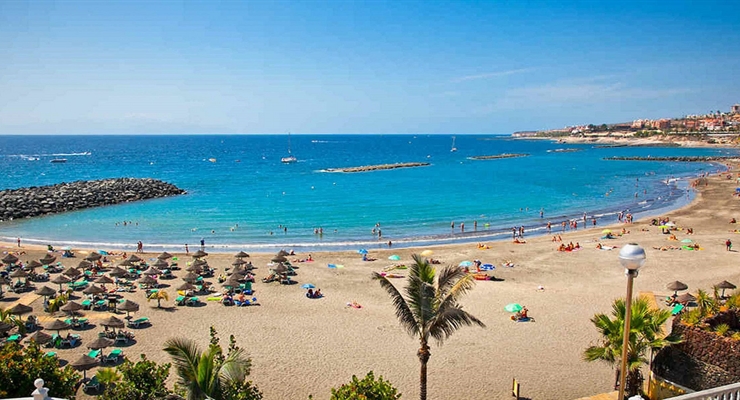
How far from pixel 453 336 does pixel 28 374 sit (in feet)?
49.7

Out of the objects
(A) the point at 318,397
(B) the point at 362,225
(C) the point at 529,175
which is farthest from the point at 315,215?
(C) the point at 529,175

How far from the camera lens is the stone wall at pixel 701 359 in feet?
35.8

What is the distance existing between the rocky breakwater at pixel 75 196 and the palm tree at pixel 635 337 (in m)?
62.7

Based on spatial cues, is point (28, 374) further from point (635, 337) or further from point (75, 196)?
point (75, 196)

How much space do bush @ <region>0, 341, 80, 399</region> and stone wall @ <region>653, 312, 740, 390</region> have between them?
14131 mm

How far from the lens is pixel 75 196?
66.6 meters

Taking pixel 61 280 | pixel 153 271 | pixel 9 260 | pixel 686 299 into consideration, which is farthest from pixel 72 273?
pixel 686 299

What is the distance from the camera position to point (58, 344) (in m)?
20.2

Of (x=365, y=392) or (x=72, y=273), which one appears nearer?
(x=365, y=392)

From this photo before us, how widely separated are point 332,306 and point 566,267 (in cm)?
1638

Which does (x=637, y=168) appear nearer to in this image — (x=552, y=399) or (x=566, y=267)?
(x=566, y=267)

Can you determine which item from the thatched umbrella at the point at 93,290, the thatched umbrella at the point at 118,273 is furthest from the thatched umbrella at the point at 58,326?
the thatched umbrella at the point at 118,273

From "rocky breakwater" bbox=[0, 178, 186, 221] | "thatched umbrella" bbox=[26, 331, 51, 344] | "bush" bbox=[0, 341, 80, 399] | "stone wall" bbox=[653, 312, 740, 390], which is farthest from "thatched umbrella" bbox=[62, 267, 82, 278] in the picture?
"rocky breakwater" bbox=[0, 178, 186, 221]

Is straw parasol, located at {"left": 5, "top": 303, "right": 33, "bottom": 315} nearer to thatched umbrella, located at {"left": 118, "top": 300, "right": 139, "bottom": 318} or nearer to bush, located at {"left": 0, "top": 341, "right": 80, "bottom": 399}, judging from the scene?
thatched umbrella, located at {"left": 118, "top": 300, "right": 139, "bottom": 318}
